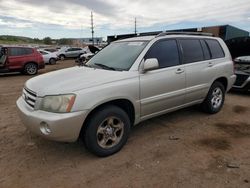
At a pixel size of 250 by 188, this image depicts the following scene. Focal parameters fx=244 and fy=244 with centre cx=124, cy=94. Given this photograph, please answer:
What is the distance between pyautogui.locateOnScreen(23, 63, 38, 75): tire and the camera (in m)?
13.4

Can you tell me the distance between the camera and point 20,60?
13047mm

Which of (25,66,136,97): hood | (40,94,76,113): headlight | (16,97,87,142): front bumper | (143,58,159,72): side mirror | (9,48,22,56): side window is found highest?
(9,48,22,56): side window

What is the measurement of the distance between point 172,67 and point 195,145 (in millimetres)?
1399

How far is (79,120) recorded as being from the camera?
3199 millimetres

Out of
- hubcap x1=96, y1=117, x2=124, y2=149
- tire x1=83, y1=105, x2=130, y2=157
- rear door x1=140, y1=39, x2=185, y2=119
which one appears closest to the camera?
tire x1=83, y1=105, x2=130, y2=157

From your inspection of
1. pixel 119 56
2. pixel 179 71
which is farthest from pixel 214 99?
pixel 119 56

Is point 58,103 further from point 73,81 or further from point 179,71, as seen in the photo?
point 179,71

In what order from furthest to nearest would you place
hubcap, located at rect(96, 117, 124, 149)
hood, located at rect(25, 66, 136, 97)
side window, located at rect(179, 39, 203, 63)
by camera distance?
side window, located at rect(179, 39, 203, 63) → hubcap, located at rect(96, 117, 124, 149) → hood, located at rect(25, 66, 136, 97)

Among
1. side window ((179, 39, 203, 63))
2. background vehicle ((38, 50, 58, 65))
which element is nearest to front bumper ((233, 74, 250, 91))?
side window ((179, 39, 203, 63))

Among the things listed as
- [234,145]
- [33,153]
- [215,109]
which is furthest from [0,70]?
[234,145]

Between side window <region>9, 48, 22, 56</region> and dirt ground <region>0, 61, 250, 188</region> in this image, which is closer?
dirt ground <region>0, 61, 250, 188</region>

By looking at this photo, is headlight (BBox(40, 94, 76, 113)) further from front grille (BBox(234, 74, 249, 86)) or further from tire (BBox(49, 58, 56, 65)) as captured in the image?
tire (BBox(49, 58, 56, 65))

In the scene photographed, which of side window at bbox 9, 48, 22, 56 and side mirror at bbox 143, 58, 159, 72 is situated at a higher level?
side window at bbox 9, 48, 22, 56

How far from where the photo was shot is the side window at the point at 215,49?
534 centimetres
